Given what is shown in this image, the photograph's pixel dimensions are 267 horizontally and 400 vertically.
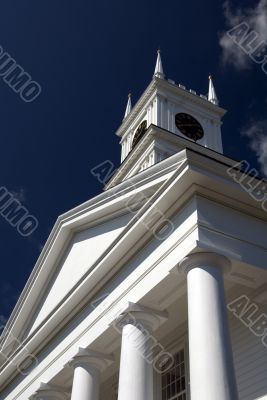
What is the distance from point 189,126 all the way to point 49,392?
2759cm

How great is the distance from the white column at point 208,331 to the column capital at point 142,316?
→ 5.79 ft

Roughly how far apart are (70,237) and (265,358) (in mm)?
7866

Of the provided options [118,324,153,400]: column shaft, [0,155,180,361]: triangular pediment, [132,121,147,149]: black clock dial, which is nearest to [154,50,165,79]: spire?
[132,121,147,149]: black clock dial

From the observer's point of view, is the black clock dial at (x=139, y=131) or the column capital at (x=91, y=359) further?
the black clock dial at (x=139, y=131)

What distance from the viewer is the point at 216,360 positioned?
28.4 ft

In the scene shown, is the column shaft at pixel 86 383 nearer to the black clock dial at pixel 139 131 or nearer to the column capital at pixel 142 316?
the column capital at pixel 142 316

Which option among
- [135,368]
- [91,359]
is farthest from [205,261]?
[91,359]

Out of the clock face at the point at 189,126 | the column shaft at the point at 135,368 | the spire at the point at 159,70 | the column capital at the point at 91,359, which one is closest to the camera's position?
the column shaft at the point at 135,368

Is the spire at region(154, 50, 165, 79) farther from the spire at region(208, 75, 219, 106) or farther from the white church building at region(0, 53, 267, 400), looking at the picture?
the white church building at region(0, 53, 267, 400)

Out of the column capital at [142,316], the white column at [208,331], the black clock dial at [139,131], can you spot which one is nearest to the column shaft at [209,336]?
the white column at [208,331]

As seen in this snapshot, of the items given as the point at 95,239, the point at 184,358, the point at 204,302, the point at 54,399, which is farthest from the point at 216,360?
the point at 54,399

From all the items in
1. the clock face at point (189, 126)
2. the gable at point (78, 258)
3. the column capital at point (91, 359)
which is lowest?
the column capital at point (91, 359)

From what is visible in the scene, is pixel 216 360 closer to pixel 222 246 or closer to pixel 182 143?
pixel 222 246

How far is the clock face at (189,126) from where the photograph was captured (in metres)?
39.1
